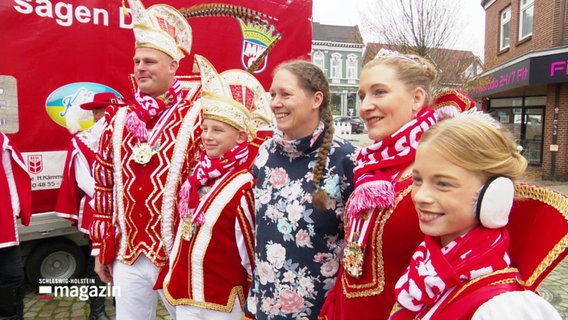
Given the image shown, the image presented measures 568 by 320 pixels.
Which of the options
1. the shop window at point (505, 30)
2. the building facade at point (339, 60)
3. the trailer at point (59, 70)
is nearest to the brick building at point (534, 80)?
the shop window at point (505, 30)

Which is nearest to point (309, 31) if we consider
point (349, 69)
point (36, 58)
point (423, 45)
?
point (36, 58)

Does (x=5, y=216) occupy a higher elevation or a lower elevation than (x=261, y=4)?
lower

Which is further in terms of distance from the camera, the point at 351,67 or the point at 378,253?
the point at 351,67

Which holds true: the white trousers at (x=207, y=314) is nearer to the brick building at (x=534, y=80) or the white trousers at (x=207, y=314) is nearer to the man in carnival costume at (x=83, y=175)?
the man in carnival costume at (x=83, y=175)

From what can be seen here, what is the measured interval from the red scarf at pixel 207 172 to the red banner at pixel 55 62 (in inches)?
80.5

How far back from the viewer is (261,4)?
470 cm

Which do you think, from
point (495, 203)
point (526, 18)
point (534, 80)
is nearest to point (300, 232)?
point (495, 203)

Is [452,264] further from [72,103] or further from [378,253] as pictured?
[72,103]

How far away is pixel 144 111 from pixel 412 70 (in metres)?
1.64

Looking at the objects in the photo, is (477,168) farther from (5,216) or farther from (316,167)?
(5,216)

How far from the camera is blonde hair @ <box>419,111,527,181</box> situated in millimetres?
1213

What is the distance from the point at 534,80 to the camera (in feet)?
39.6

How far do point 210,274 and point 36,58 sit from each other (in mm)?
2593

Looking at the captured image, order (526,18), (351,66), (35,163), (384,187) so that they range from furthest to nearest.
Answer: (351,66) < (526,18) < (35,163) < (384,187)
